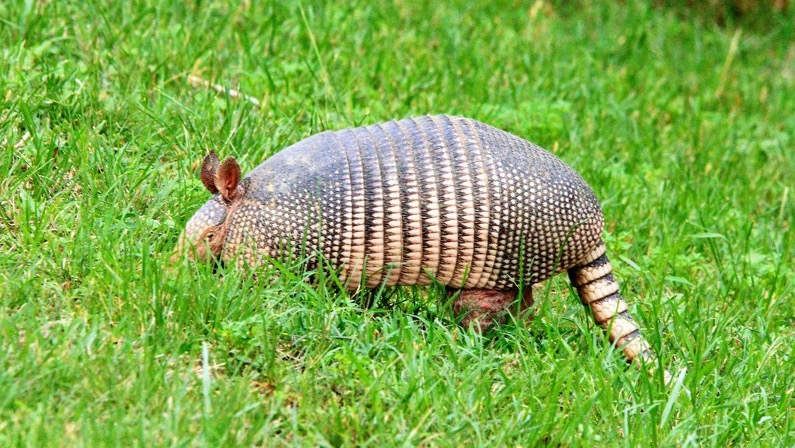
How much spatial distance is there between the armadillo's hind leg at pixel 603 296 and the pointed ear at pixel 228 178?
1.71 meters

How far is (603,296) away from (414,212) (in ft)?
3.54

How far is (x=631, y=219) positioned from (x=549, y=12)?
12.5ft

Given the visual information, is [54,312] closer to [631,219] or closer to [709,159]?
[631,219]

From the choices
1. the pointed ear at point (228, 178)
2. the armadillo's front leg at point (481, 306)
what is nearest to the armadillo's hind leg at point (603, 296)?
the armadillo's front leg at point (481, 306)

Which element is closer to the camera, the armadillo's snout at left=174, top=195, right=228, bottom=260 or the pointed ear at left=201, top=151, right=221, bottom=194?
the armadillo's snout at left=174, top=195, right=228, bottom=260

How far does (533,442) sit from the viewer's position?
4.07 meters

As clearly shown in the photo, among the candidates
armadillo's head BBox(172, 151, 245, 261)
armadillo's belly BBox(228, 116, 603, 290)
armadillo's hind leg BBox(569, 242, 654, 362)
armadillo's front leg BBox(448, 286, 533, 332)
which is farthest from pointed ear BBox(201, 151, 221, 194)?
armadillo's hind leg BBox(569, 242, 654, 362)

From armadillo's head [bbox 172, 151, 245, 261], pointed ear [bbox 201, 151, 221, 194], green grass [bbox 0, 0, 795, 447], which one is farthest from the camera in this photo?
pointed ear [bbox 201, 151, 221, 194]

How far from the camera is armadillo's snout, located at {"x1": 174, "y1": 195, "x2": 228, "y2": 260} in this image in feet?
16.0

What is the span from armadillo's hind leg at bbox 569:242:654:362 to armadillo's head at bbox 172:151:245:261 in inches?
67.3

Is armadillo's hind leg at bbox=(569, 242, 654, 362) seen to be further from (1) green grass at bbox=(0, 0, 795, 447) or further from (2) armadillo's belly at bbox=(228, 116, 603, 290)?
(2) armadillo's belly at bbox=(228, 116, 603, 290)

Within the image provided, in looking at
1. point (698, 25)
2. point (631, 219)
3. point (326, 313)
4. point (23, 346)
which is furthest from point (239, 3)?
point (698, 25)

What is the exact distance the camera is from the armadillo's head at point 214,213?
16.0 ft

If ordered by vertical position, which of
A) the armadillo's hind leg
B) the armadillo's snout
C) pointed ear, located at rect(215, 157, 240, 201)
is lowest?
the armadillo's hind leg
